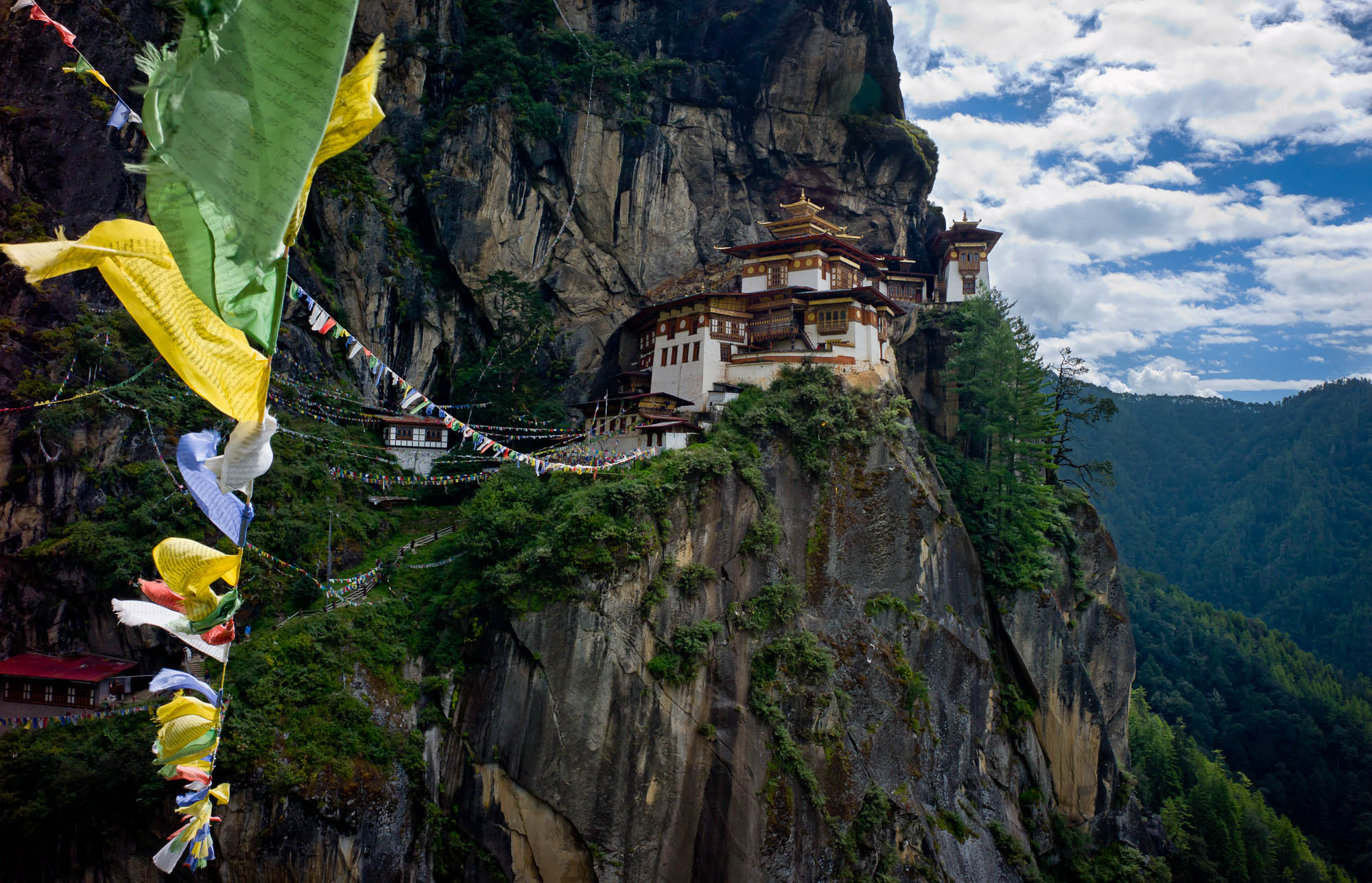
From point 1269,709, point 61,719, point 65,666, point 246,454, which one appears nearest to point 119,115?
point 246,454

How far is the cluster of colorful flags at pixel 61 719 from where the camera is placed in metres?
18.2

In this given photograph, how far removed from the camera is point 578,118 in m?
38.1

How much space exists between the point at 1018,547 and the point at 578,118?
30.1 meters

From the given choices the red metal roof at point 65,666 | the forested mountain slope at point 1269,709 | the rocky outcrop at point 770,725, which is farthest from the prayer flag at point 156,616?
the forested mountain slope at point 1269,709

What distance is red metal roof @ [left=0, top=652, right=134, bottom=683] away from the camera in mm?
19078

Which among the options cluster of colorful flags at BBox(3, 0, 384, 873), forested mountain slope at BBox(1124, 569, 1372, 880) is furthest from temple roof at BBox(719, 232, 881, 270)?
forested mountain slope at BBox(1124, 569, 1372, 880)

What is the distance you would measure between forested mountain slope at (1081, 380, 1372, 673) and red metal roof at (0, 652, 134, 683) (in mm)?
96516

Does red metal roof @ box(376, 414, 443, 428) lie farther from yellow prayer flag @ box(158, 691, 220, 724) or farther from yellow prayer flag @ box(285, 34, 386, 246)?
yellow prayer flag @ box(285, 34, 386, 246)

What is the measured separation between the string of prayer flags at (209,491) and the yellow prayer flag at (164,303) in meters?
1.30

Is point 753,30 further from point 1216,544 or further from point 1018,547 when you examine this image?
point 1216,544

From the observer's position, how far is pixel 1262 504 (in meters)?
99.5

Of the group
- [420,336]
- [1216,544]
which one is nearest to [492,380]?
[420,336]

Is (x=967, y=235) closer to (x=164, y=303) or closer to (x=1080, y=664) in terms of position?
(x=1080, y=664)

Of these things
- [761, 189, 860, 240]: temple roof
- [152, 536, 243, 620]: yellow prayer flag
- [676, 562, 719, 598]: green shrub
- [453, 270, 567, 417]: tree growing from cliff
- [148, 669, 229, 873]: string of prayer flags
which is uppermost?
[761, 189, 860, 240]: temple roof
